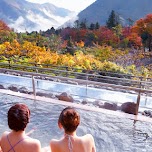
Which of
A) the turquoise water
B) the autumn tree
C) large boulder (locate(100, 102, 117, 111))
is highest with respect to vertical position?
the autumn tree

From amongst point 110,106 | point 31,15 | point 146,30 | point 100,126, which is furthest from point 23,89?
point 31,15

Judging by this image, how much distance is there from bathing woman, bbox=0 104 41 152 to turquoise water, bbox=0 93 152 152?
1226 mm

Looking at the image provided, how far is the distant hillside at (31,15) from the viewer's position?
2035 inches

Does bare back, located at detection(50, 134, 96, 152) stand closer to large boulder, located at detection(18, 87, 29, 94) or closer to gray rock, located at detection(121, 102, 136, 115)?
gray rock, located at detection(121, 102, 136, 115)

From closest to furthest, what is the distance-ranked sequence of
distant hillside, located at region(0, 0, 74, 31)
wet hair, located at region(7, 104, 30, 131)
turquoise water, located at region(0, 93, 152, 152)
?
wet hair, located at region(7, 104, 30, 131) → turquoise water, located at region(0, 93, 152, 152) → distant hillside, located at region(0, 0, 74, 31)

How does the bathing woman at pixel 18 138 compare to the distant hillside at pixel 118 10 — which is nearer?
the bathing woman at pixel 18 138

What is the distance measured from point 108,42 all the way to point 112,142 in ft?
49.1

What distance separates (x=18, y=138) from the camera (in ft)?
5.72

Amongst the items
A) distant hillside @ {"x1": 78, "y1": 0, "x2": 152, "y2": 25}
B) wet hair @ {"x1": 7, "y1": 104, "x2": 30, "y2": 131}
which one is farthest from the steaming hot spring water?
distant hillside @ {"x1": 78, "y1": 0, "x2": 152, "y2": 25}

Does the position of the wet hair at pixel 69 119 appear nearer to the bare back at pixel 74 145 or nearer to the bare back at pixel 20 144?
the bare back at pixel 74 145

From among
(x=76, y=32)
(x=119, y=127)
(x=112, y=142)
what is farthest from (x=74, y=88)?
(x=76, y=32)

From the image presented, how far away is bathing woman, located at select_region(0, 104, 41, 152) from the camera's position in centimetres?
161

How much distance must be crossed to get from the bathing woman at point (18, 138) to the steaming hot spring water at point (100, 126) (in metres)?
1.15

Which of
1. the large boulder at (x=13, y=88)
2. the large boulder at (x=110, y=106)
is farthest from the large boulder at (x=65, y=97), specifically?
the large boulder at (x=13, y=88)
